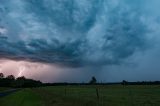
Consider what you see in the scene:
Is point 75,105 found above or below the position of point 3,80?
below

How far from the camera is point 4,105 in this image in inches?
1233

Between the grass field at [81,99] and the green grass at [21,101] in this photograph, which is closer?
the grass field at [81,99]

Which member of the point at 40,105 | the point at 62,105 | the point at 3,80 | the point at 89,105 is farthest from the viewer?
the point at 3,80

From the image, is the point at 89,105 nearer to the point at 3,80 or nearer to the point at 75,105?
the point at 75,105

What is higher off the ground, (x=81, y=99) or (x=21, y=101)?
(x=81, y=99)

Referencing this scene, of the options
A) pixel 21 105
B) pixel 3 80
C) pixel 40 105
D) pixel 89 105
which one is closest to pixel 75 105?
pixel 89 105

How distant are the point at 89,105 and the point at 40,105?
24.1 ft

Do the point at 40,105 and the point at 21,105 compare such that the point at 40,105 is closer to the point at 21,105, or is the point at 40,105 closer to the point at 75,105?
the point at 21,105

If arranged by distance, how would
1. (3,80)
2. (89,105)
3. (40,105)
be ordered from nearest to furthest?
(89,105)
(40,105)
(3,80)

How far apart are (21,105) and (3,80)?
17598 centimetres

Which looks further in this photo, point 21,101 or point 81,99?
point 21,101

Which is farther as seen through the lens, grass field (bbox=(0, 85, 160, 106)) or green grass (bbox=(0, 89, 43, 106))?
green grass (bbox=(0, 89, 43, 106))

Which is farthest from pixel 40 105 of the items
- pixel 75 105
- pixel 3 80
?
pixel 3 80

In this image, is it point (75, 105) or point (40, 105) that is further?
point (40, 105)
